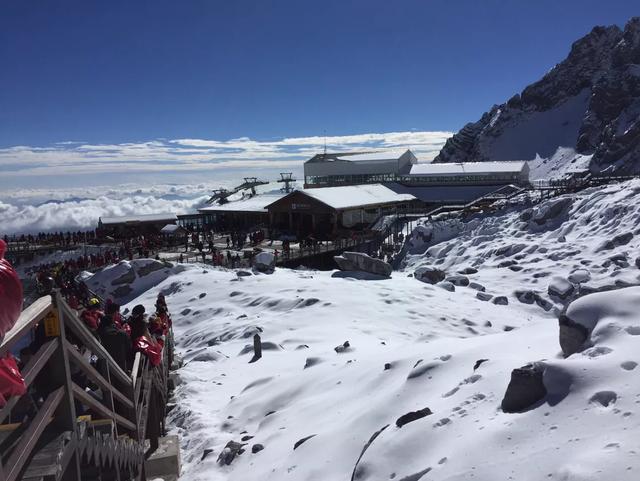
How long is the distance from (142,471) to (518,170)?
181ft

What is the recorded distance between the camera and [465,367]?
7250 mm

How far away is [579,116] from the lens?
10031 centimetres

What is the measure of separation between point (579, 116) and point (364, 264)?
92137 millimetres

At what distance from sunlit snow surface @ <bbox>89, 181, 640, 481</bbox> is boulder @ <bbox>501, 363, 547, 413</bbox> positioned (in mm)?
109

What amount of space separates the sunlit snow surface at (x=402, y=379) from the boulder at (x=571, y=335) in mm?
159

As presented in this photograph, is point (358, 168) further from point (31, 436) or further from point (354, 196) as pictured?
point (31, 436)

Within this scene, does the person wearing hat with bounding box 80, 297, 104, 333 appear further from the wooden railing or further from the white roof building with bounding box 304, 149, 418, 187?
the white roof building with bounding box 304, 149, 418, 187

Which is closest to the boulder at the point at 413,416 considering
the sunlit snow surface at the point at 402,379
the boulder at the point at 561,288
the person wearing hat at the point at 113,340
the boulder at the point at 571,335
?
the sunlit snow surface at the point at 402,379

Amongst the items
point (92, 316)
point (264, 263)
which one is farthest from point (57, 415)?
point (264, 263)

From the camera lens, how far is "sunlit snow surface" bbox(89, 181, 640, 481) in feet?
15.4

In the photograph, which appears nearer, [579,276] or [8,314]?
[8,314]

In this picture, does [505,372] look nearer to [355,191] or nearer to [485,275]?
[485,275]

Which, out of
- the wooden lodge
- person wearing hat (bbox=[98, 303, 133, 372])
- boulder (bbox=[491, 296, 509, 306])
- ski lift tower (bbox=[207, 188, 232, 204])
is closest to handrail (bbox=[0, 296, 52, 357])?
person wearing hat (bbox=[98, 303, 133, 372])

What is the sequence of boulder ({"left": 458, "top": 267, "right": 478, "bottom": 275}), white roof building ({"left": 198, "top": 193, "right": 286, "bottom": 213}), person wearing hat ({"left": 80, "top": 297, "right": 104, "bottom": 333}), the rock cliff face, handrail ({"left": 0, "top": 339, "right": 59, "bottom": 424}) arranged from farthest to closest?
the rock cliff face → white roof building ({"left": 198, "top": 193, "right": 286, "bottom": 213}) → boulder ({"left": 458, "top": 267, "right": 478, "bottom": 275}) → person wearing hat ({"left": 80, "top": 297, "right": 104, "bottom": 333}) → handrail ({"left": 0, "top": 339, "right": 59, "bottom": 424})
